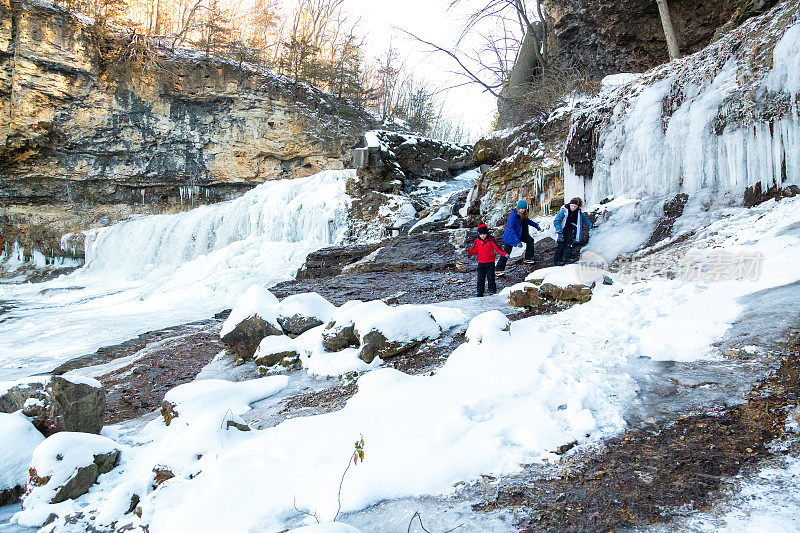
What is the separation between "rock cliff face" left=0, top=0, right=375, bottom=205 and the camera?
18.0 m

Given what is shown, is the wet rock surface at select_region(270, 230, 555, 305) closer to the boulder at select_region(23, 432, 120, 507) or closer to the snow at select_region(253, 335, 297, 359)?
the snow at select_region(253, 335, 297, 359)

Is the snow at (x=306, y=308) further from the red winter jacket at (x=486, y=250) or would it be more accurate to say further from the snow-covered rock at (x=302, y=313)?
the red winter jacket at (x=486, y=250)

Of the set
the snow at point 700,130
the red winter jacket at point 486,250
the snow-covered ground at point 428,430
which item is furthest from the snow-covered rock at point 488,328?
the snow at point 700,130

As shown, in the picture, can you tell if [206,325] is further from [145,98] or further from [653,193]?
[145,98]

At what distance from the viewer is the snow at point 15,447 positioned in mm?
2795

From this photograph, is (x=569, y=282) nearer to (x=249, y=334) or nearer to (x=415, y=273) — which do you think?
(x=249, y=334)

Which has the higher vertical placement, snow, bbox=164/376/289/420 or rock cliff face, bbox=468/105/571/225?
rock cliff face, bbox=468/105/571/225

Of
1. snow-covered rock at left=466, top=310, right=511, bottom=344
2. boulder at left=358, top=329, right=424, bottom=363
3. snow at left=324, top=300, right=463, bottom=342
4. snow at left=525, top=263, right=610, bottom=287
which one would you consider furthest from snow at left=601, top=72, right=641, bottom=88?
boulder at left=358, top=329, right=424, bottom=363

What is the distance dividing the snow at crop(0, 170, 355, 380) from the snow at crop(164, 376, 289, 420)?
441 cm

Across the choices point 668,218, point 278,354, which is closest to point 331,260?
point 278,354

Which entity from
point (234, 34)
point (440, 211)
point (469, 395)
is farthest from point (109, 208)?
point (469, 395)

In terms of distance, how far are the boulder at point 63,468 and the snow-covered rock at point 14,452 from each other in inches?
8.4

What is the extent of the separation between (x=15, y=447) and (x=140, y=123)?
2217cm

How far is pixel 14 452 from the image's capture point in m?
2.91
